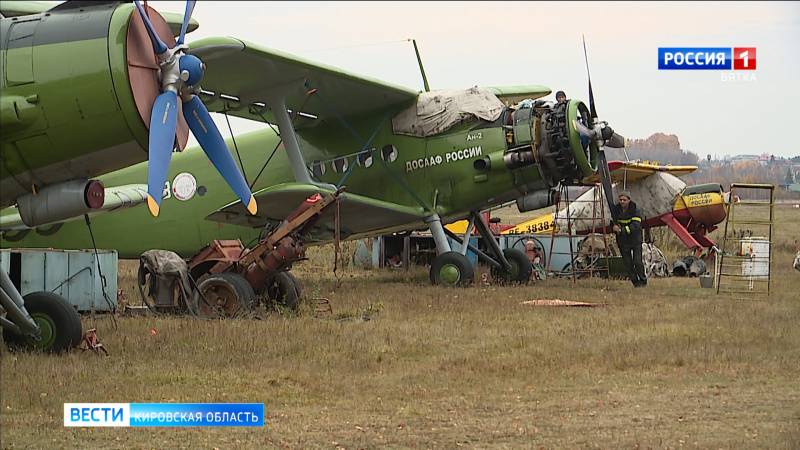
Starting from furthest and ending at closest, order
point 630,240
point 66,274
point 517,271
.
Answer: point 517,271, point 630,240, point 66,274

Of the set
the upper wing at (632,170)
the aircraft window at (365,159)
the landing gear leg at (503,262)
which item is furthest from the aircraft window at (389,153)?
the upper wing at (632,170)

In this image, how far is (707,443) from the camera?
→ 22.3ft

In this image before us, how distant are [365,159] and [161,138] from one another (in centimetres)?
956

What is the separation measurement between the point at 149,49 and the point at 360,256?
15659 millimetres

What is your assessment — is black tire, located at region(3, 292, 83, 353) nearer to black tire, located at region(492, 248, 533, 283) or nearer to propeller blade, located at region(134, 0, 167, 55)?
propeller blade, located at region(134, 0, 167, 55)

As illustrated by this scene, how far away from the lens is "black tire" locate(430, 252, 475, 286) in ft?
55.7

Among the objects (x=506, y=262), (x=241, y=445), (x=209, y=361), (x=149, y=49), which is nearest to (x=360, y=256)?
(x=506, y=262)

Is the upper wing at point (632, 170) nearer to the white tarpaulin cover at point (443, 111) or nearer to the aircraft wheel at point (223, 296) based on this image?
the white tarpaulin cover at point (443, 111)

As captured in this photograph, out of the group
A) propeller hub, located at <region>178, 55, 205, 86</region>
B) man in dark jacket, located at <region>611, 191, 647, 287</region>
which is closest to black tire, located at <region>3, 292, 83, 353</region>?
propeller hub, located at <region>178, 55, 205, 86</region>

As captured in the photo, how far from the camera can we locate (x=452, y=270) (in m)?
17.1

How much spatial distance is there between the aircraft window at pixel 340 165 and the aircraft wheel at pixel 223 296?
5166mm

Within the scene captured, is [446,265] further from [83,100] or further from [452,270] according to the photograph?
[83,100]

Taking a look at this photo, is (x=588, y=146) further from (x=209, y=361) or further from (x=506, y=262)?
(x=209, y=361)

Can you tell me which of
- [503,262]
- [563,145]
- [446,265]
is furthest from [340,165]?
[563,145]
